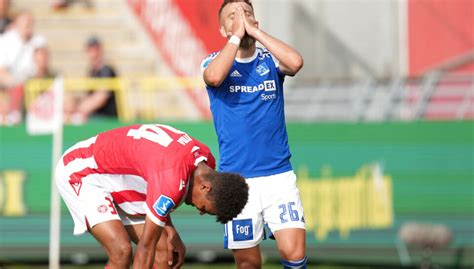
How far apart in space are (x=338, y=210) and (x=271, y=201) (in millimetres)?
5546

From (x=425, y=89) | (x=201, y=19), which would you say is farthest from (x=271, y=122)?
(x=201, y=19)

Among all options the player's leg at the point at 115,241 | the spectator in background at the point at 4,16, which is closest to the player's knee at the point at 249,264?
the player's leg at the point at 115,241

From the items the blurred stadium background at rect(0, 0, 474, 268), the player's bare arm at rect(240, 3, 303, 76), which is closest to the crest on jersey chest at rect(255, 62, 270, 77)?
the player's bare arm at rect(240, 3, 303, 76)

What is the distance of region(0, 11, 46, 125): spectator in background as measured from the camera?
16.2 metres

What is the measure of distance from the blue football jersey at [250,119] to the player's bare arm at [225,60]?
0.67 feet

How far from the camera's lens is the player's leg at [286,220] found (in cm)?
940

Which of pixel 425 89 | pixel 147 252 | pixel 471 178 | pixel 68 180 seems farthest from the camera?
pixel 425 89

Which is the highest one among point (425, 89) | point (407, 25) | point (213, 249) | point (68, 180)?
point (407, 25)

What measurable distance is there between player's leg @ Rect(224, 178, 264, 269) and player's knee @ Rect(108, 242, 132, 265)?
34.1 inches

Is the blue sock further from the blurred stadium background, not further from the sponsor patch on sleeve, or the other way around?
the blurred stadium background

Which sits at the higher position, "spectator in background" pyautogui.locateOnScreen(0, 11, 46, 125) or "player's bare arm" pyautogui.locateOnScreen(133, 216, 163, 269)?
"spectator in background" pyautogui.locateOnScreen(0, 11, 46, 125)

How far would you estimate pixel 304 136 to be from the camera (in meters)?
15.1

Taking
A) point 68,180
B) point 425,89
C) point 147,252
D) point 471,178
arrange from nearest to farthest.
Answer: point 147,252
point 68,180
point 471,178
point 425,89

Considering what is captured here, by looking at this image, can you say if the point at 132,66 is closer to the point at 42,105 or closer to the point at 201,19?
the point at 201,19
